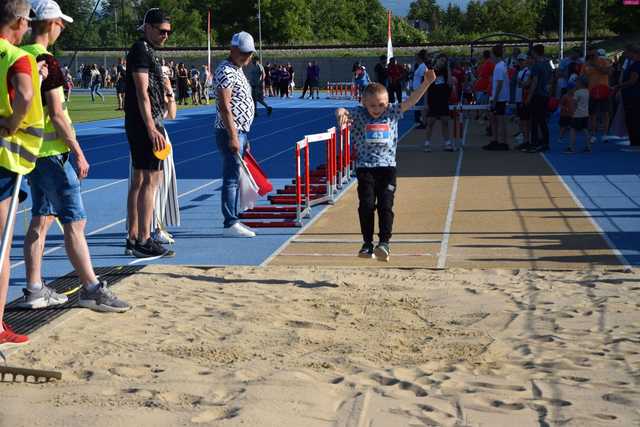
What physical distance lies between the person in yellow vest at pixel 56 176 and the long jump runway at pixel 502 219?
2.63 m

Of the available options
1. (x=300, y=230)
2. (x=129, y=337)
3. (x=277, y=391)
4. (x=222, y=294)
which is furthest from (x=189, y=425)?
(x=300, y=230)

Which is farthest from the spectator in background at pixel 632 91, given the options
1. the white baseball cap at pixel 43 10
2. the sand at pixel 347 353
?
the white baseball cap at pixel 43 10

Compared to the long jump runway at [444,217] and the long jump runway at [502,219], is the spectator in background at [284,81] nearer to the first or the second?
the long jump runway at [444,217]

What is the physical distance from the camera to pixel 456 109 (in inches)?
869

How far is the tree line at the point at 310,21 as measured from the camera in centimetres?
9131

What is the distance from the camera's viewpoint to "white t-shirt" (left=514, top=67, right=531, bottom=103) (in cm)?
2050

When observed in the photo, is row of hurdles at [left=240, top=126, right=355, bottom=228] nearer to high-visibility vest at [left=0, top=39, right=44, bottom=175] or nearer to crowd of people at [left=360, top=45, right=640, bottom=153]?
crowd of people at [left=360, top=45, right=640, bottom=153]

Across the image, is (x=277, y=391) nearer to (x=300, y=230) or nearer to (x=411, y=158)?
(x=300, y=230)

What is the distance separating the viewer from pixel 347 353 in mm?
6336

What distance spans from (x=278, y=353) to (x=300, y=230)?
527 centimetres

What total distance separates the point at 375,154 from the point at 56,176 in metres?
2.94

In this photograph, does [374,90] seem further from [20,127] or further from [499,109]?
[499,109]

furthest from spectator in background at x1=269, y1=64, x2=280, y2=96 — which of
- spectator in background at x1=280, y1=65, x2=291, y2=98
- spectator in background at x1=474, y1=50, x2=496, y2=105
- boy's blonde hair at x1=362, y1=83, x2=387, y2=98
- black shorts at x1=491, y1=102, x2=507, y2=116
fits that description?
boy's blonde hair at x1=362, y1=83, x2=387, y2=98

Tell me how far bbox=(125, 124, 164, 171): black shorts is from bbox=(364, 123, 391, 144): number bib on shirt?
76.7 inches
